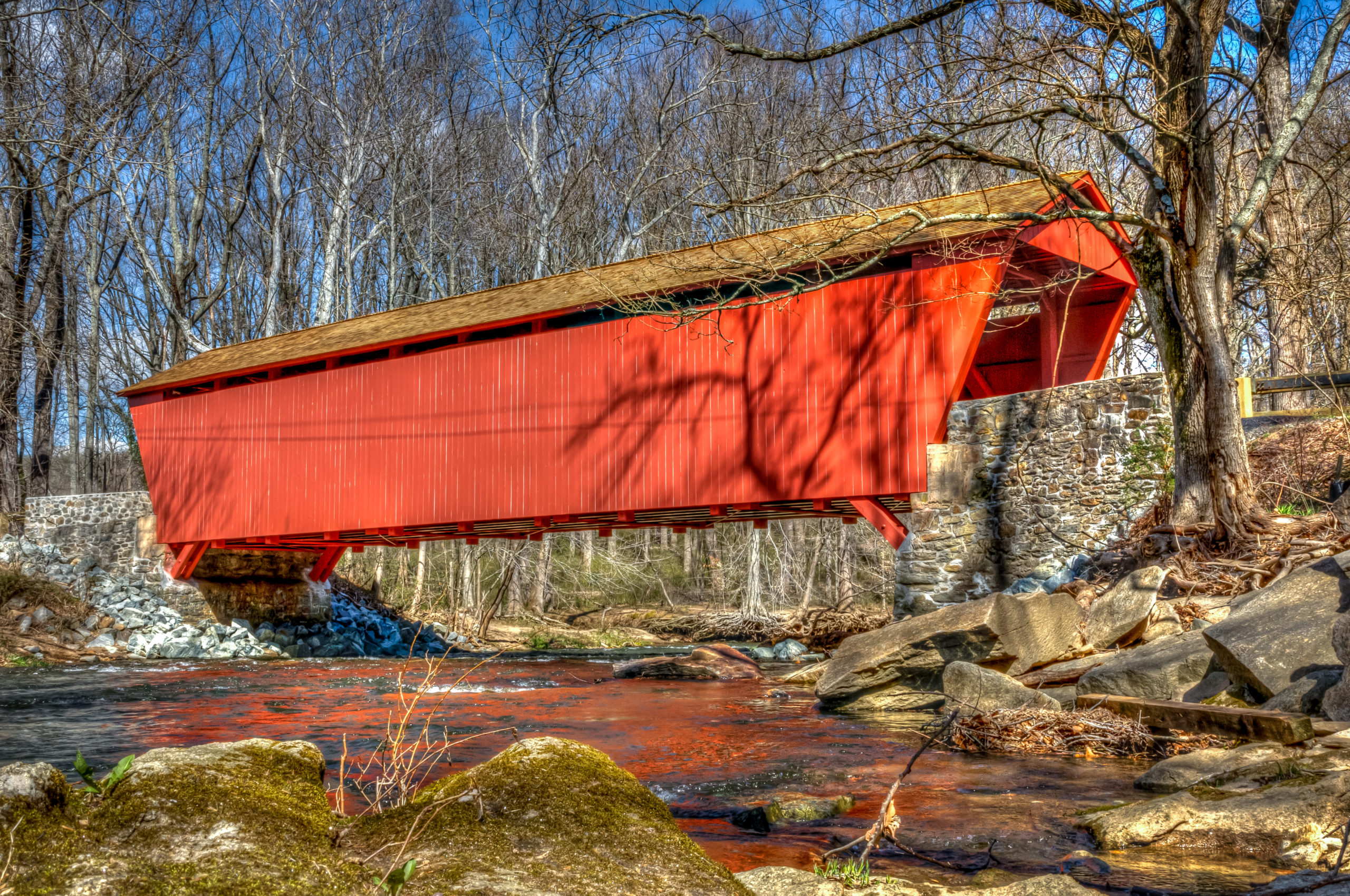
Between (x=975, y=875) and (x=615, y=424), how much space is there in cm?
826

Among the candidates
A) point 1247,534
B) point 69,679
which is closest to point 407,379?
point 69,679

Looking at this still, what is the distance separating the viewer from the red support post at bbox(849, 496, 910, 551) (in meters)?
9.45

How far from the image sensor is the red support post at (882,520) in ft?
31.0

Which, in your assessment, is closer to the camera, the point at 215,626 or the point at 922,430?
the point at 922,430

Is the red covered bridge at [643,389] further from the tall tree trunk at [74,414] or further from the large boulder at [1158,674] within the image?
the tall tree trunk at [74,414]

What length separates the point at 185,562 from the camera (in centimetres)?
1434

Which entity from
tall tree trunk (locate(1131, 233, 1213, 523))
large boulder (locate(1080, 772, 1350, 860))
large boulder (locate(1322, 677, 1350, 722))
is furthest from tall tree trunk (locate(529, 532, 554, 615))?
large boulder (locate(1080, 772, 1350, 860))

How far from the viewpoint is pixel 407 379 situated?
1209 cm

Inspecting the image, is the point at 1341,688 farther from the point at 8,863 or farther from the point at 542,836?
the point at 8,863

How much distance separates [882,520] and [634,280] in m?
3.75

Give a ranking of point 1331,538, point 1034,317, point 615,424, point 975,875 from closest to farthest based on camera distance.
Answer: point 975,875 → point 1331,538 → point 615,424 → point 1034,317

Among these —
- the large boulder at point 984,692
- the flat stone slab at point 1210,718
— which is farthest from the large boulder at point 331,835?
the large boulder at point 984,692

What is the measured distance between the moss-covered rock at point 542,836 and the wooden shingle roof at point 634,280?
5409 millimetres

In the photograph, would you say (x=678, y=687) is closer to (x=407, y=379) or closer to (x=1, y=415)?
(x=407, y=379)
